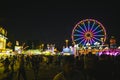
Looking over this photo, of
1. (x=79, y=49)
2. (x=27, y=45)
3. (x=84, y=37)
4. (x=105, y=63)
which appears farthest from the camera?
(x=27, y=45)

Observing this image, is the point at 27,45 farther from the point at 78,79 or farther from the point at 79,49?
the point at 78,79

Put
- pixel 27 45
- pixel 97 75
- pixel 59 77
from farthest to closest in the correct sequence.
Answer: pixel 27 45 → pixel 97 75 → pixel 59 77

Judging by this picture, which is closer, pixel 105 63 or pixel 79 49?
pixel 105 63

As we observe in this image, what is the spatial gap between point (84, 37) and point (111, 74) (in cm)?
3927

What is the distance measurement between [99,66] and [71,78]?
351 centimetres

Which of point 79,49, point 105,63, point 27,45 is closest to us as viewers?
point 105,63

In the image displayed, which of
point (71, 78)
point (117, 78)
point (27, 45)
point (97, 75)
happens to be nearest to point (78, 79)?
point (71, 78)

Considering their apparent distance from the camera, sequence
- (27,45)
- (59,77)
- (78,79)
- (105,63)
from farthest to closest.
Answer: (27,45) → (105,63) → (78,79) → (59,77)

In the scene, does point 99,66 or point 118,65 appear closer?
point 99,66

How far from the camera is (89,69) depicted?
10.9 metres

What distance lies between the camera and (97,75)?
1058 centimetres

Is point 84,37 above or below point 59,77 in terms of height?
above

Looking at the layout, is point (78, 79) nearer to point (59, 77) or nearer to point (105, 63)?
point (59, 77)

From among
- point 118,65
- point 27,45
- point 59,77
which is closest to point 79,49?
point 118,65
